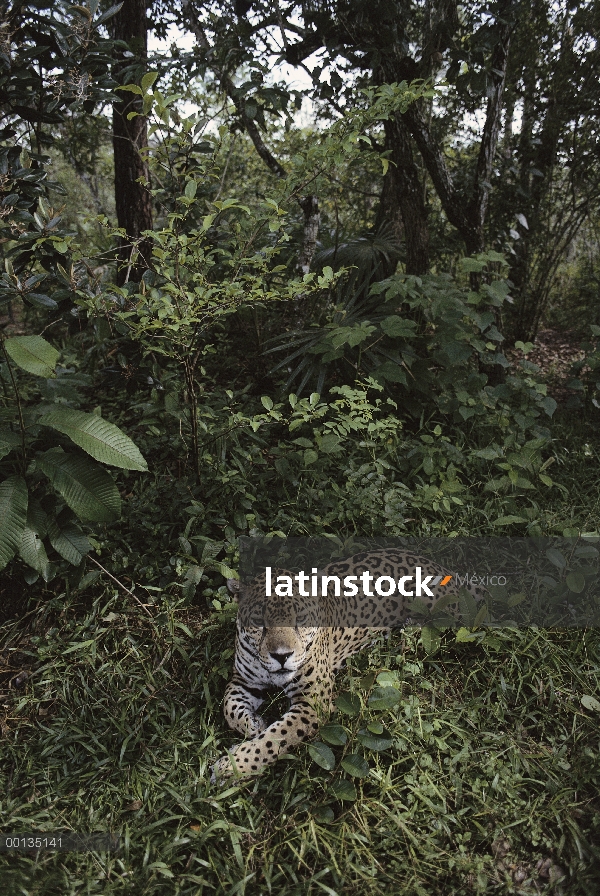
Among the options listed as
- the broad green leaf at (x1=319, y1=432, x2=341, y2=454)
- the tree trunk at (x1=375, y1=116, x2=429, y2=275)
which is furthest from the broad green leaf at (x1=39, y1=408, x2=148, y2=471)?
the tree trunk at (x1=375, y1=116, x2=429, y2=275)

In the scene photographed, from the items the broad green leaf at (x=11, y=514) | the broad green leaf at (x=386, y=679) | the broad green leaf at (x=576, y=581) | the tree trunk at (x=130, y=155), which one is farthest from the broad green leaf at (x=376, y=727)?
the tree trunk at (x=130, y=155)

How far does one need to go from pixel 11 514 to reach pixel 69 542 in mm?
320

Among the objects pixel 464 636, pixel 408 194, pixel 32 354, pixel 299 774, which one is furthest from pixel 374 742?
pixel 408 194

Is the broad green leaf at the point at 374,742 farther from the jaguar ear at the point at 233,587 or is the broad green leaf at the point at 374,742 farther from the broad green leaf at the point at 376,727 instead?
the jaguar ear at the point at 233,587

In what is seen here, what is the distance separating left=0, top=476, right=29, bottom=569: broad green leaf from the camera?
2.60m

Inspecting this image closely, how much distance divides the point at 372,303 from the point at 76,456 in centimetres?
261

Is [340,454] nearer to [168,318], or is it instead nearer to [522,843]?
[168,318]

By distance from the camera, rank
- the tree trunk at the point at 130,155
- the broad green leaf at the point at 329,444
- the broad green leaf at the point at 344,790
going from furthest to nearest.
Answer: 1. the tree trunk at the point at 130,155
2. the broad green leaf at the point at 329,444
3. the broad green leaf at the point at 344,790

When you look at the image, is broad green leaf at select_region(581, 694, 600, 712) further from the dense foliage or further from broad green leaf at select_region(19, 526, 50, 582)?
broad green leaf at select_region(19, 526, 50, 582)

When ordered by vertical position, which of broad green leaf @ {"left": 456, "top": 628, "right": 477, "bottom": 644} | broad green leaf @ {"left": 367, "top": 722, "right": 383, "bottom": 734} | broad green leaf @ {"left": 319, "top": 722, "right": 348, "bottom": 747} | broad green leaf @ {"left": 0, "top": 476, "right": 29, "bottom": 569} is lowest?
broad green leaf @ {"left": 319, "top": 722, "right": 348, "bottom": 747}

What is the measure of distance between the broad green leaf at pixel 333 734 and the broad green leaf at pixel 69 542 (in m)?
1.40

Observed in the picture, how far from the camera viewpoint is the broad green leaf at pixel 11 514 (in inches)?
102

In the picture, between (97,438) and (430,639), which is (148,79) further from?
(430,639)

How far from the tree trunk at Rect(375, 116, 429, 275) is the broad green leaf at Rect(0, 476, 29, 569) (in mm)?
3406
